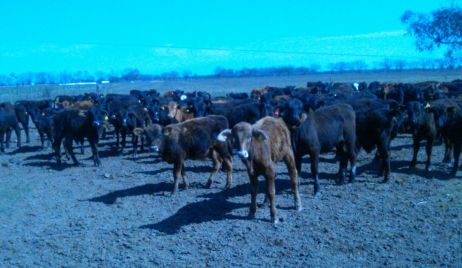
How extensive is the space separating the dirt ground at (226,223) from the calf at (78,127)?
2103 mm

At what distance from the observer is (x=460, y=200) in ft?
27.7

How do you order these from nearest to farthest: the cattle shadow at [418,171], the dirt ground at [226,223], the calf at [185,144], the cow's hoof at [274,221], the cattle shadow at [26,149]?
the dirt ground at [226,223] → the cow's hoof at [274,221] → the calf at [185,144] → the cattle shadow at [418,171] → the cattle shadow at [26,149]

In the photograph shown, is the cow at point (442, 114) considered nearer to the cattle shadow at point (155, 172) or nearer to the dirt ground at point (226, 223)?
the dirt ground at point (226, 223)

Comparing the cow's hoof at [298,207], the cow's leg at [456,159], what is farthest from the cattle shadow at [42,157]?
the cow's leg at [456,159]

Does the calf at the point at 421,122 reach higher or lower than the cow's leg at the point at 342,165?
higher

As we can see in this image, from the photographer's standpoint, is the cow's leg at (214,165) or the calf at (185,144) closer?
the calf at (185,144)

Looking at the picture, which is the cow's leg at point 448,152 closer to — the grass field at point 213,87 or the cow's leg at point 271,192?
the cow's leg at point 271,192

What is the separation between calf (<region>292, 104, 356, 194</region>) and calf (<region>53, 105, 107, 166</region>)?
20.9 feet

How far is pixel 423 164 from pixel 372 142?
6.53 feet

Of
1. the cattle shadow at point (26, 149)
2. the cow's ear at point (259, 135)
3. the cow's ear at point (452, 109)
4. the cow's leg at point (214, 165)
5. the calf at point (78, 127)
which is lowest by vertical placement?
the cattle shadow at point (26, 149)

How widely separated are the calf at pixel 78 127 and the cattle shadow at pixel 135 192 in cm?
351

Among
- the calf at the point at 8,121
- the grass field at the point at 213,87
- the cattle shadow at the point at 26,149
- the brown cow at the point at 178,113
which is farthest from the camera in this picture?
the grass field at the point at 213,87

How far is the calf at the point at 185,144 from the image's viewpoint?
9.91 m

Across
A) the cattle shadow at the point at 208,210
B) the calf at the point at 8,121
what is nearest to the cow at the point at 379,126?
the cattle shadow at the point at 208,210
